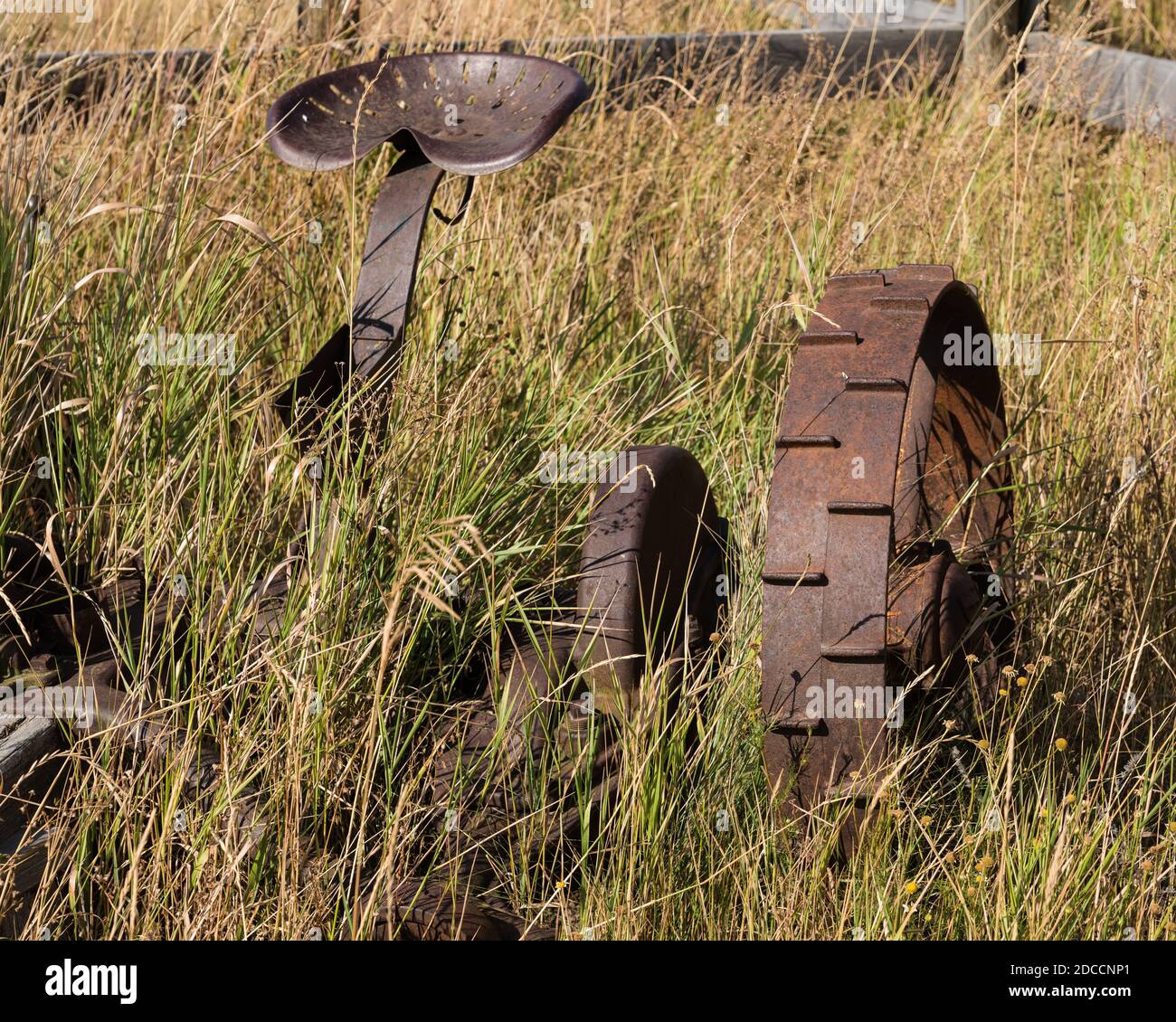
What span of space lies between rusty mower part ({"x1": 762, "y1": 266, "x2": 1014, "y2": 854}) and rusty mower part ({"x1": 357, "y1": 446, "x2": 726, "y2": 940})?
0.24 meters

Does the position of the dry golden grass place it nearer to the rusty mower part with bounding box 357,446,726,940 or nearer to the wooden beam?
the rusty mower part with bounding box 357,446,726,940

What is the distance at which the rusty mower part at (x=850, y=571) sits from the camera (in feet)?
7.66

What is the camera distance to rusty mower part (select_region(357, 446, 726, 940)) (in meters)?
2.40

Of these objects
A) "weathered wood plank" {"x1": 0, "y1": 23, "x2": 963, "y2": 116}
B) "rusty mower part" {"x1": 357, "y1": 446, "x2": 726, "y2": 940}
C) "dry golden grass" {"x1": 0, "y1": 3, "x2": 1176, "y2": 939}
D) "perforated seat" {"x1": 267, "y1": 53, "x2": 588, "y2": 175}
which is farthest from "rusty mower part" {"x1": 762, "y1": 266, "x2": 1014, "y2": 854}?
Answer: "weathered wood plank" {"x1": 0, "y1": 23, "x2": 963, "y2": 116}

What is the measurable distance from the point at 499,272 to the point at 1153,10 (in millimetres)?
4744

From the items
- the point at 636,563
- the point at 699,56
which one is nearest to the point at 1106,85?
the point at 699,56

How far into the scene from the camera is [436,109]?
324cm

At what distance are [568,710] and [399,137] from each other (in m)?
1.40

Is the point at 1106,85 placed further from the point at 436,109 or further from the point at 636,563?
the point at 636,563

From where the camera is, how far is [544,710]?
2564 mm

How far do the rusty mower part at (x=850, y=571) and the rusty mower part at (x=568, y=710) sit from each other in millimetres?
244

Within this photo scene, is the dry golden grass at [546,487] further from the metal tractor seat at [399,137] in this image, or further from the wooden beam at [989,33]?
the wooden beam at [989,33]
